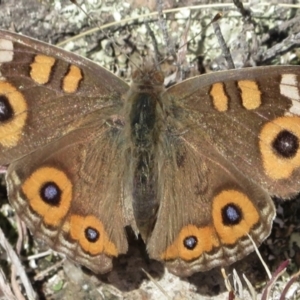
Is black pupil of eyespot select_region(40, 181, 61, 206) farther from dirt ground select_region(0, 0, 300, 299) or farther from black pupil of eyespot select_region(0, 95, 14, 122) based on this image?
dirt ground select_region(0, 0, 300, 299)

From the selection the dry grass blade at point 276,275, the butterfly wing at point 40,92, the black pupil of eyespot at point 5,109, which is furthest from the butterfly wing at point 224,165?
the black pupil of eyespot at point 5,109

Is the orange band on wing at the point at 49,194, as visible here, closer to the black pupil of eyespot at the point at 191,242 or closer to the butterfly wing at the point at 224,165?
the butterfly wing at the point at 224,165

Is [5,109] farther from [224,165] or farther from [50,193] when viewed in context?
[224,165]

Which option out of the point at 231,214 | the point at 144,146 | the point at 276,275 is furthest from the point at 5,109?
the point at 276,275

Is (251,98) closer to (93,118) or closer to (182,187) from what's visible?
(182,187)

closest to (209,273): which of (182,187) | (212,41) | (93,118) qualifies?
(182,187)

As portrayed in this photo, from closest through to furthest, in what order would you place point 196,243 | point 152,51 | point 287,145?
point 287,145
point 196,243
point 152,51
